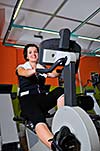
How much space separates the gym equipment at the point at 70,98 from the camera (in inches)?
46.9

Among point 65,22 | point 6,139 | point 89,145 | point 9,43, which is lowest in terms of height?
point 6,139

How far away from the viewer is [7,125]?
9.12 feet

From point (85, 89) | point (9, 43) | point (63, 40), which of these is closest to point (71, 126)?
point (63, 40)

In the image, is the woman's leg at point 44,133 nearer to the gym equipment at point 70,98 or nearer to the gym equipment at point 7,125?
the gym equipment at point 70,98

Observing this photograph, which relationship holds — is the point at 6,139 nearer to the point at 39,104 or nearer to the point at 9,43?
the point at 39,104

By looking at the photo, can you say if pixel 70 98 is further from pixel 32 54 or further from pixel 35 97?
pixel 32 54

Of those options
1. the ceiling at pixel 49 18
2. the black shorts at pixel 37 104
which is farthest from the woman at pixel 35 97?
the ceiling at pixel 49 18

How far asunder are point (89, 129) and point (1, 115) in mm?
1951

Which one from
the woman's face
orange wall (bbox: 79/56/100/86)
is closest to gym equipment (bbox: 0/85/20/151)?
the woman's face

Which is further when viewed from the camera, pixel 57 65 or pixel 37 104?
pixel 37 104

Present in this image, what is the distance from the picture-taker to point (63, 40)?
140 centimetres

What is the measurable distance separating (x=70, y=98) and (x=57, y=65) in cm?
25

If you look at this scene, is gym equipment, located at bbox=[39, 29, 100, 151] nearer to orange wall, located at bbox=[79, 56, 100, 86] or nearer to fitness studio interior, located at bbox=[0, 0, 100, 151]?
fitness studio interior, located at bbox=[0, 0, 100, 151]

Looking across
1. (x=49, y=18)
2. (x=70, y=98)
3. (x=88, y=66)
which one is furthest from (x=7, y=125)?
(x=88, y=66)
